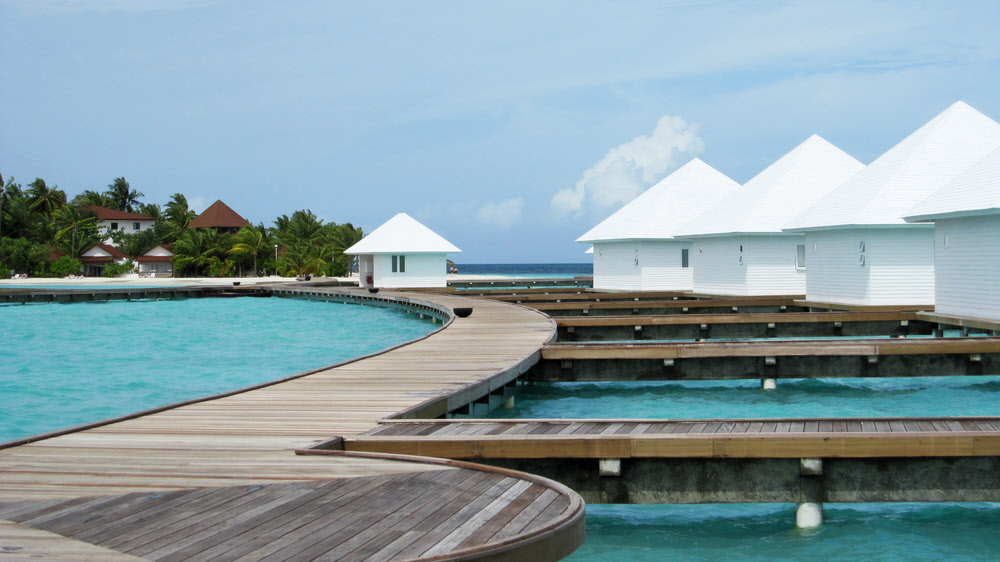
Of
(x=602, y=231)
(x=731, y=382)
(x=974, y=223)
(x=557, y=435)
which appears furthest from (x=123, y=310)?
(x=557, y=435)

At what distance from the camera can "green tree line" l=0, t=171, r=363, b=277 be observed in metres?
71.6

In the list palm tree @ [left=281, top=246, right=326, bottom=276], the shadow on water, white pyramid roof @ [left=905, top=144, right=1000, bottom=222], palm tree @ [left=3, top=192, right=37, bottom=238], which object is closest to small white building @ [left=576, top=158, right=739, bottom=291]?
white pyramid roof @ [left=905, top=144, right=1000, bottom=222]

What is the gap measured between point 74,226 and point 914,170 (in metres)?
70.5

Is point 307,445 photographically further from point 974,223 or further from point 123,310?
point 123,310

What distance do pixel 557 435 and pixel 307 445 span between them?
80.2 inches

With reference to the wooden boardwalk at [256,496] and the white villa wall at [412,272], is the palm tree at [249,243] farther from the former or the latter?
the wooden boardwalk at [256,496]

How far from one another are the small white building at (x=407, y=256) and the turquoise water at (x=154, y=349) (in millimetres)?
5063

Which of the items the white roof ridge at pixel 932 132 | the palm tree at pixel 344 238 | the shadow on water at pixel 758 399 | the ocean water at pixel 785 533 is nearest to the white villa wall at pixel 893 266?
the white roof ridge at pixel 932 132

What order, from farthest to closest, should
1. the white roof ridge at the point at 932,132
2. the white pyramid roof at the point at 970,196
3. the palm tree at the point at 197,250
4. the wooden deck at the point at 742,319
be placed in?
the palm tree at the point at 197,250, the white roof ridge at the point at 932,132, the wooden deck at the point at 742,319, the white pyramid roof at the point at 970,196

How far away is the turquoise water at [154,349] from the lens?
55.9 ft

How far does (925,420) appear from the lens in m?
8.07

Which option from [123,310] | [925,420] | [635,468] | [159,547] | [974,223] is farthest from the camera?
[123,310]

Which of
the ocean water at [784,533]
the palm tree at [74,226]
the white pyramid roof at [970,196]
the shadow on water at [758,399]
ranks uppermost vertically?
the palm tree at [74,226]

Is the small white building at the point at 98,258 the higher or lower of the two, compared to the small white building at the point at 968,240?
higher
